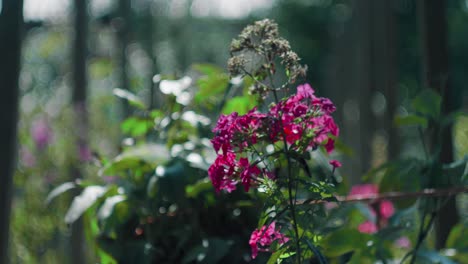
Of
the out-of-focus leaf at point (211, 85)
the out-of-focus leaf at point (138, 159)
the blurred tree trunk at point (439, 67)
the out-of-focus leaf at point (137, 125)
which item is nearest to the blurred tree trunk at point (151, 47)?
the out-of-focus leaf at point (137, 125)

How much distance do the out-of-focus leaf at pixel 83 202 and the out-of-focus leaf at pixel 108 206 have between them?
3cm

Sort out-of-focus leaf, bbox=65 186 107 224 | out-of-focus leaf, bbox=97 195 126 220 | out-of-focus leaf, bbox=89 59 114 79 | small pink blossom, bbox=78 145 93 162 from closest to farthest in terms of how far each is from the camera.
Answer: out-of-focus leaf, bbox=65 186 107 224, out-of-focus leaf, bbox=97 195 126 220, small pink blossom, bbox=78 145 93 162, out-of-focus leaf, bbox=89 59 114 79

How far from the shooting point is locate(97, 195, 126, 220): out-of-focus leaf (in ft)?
7.09

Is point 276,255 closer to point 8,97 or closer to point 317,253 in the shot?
point 317,253

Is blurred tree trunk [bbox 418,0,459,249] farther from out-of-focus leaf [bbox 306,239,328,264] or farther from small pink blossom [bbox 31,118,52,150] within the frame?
small pink blossom [bbox 31,118,52,150]

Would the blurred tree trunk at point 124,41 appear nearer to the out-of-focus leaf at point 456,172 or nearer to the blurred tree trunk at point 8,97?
the blurred tree trunk at point 8,97

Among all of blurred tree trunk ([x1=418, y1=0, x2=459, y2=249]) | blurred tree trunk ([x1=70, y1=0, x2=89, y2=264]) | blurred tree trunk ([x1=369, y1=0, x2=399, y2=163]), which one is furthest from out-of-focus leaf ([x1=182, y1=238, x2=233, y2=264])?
blurred tree trunk ([x1=70, y1=0, x2=89, y2=264])

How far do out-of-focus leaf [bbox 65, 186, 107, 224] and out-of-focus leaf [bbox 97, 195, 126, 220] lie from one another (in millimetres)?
34

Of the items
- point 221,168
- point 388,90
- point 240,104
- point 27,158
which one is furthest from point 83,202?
point 27,158

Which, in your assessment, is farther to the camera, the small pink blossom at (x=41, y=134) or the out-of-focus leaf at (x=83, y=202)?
the small pink blossom at (x=41, y=134)

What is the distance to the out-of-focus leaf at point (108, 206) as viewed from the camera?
2.16 metres

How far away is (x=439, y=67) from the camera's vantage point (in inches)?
107

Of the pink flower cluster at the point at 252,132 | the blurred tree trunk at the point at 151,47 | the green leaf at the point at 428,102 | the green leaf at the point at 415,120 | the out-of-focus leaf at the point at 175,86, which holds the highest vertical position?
the pink flower cluster at the point at 252,132

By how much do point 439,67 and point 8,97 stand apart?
5.65 feet
